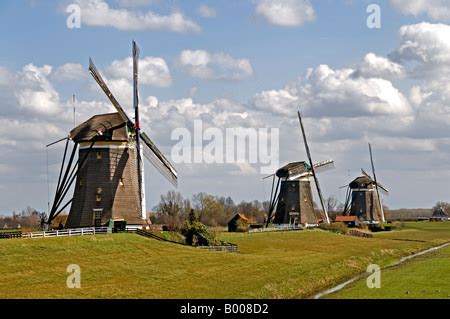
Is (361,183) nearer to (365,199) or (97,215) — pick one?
(365,199)

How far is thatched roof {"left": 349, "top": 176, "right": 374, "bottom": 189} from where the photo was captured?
124 metres

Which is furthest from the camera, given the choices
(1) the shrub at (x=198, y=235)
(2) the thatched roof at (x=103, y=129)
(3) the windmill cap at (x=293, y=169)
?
(3) the windmill cap at (x=293, y=169)

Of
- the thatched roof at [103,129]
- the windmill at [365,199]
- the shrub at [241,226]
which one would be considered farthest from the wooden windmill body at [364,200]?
the thatched roof at [103,129]

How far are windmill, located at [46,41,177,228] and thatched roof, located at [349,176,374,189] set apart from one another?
7328 cm

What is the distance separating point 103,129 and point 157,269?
18.7m

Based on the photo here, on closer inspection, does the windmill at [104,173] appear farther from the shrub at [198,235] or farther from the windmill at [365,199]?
the windmill at [365,199]

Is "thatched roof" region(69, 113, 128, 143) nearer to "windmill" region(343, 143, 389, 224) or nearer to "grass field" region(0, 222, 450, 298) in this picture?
"grass field" region(0, 222, 450, 298)

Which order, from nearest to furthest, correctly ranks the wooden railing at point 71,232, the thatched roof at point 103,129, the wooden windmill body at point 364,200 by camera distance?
the wooden railing at point 71,232
the thatched roof at point 103,129
the wooden windmill body at point 364,200

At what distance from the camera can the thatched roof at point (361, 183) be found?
12406 centimetres

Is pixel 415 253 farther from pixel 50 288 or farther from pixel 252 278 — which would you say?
pixel 50 288

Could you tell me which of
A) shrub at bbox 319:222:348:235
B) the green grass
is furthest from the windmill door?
shrub at bbox 319:222:348:235

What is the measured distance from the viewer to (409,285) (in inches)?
1404
